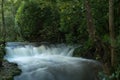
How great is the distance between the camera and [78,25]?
15.4 metres

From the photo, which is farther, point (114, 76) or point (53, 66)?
point (53, 66)

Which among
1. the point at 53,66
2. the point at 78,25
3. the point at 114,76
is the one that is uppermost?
the point at 78,25

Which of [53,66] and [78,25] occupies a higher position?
[78,25]

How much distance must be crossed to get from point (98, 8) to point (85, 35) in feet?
9.93

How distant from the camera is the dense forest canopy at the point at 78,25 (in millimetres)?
6996

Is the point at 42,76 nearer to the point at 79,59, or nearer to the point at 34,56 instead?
the point at 79,59

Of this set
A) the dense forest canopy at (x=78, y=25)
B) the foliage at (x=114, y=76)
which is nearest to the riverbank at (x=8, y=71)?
the dense forest canopy at (x=78, y=25)

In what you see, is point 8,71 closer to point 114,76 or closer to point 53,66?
point 53,66

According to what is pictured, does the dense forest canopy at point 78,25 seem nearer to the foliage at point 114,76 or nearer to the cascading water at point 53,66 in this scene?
the foliage at point 114,76

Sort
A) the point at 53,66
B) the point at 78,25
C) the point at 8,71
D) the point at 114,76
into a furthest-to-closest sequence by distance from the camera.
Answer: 1. the point at 78,25
2. the point at 53,66
3. the point at 8,71
4. the point at 114,76

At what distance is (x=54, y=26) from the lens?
1898 centimetres

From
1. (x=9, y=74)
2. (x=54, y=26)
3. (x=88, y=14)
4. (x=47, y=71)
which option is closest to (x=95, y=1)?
(x=47, y=71)

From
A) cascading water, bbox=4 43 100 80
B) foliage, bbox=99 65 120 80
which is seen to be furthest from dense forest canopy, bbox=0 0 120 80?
cascading water, bbox=4 43 100 80

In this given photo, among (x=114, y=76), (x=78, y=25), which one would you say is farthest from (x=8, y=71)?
(x=78, y=25)
